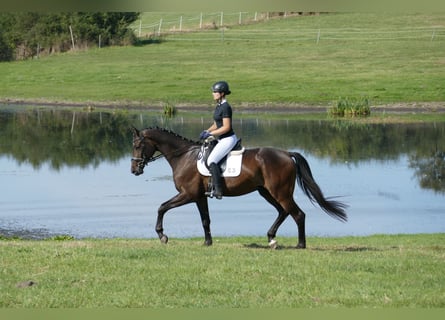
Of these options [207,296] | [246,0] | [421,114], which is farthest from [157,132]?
[421,114]

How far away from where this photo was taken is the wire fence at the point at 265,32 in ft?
247

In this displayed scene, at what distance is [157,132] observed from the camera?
15.2 m

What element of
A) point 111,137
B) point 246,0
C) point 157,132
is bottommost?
point 111,137

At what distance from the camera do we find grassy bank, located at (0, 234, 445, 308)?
29.2ft

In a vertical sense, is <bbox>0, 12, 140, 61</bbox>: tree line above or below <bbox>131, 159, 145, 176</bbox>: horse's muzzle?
above

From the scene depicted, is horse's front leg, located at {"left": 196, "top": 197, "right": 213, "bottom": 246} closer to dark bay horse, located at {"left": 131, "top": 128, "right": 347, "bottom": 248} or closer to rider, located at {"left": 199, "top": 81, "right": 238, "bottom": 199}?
dark bay horse, located at {"left": 131, "top": 128, "right": 347, "bottom": 248}

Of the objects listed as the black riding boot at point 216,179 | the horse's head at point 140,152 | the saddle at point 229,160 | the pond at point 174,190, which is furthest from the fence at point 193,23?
the black riding boot at point 216,179

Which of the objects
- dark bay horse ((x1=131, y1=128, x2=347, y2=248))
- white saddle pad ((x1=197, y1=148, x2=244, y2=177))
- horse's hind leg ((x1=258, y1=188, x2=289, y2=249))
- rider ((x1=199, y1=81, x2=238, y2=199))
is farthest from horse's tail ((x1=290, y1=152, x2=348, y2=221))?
rider ((x1=199, y1=81, x2=238, y2=199))

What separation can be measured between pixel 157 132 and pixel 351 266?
5313 mm

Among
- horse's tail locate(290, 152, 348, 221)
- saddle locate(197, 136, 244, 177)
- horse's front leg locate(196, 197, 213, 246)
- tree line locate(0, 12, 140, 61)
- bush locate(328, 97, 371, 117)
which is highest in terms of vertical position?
tree line locate(0, 12, 140, 61)

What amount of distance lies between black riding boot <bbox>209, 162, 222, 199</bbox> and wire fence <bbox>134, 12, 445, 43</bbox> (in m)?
54.9

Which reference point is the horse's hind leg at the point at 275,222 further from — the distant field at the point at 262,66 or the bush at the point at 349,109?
the distant field at the point at 262,66

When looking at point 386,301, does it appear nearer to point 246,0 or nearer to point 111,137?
point 246,0

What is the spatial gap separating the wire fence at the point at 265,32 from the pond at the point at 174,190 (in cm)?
2879
